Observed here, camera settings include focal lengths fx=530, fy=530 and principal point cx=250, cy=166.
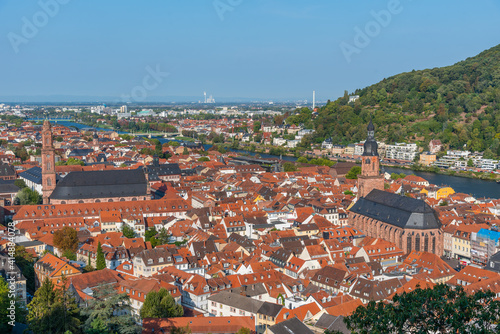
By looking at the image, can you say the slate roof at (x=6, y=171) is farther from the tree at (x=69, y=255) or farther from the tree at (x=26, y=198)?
the tree at (x=69, y=255)

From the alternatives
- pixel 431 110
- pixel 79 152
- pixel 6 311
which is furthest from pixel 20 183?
pixel 431 110

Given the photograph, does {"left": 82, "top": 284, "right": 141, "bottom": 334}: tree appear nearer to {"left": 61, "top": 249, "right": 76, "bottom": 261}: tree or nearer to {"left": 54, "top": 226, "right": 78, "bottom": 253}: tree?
{"left": 61, "top": 249, "right": 76, "bottom": 261}: tree

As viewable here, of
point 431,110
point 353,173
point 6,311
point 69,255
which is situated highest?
point 431,110

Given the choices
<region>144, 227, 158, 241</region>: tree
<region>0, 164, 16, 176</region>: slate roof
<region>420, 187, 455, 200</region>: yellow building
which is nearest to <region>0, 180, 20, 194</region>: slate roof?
<region>0, 164, 16, 176</region>: slate roof

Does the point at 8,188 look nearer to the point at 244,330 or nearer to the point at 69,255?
the point at 69,255

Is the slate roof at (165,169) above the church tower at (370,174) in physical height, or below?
below

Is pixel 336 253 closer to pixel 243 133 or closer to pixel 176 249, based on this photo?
pixel 176 249

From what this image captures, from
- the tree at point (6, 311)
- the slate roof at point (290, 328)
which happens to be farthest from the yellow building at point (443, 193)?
the tree at point (6, 311)
